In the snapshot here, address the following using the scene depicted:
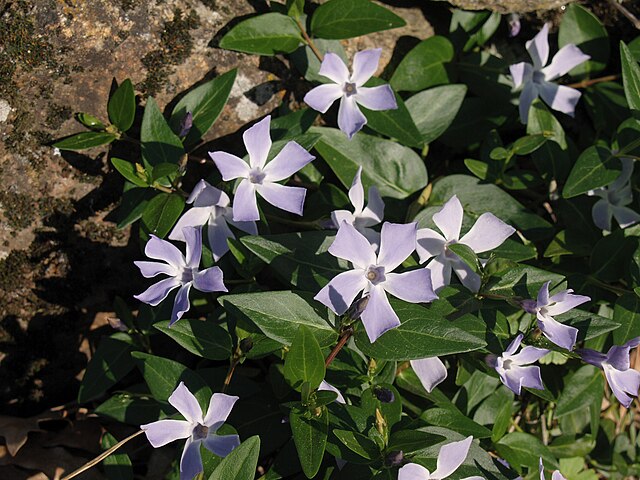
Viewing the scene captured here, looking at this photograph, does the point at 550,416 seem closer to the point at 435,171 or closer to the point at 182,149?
the point at 435,171

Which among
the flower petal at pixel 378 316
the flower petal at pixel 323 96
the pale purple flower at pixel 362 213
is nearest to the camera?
the flower petal at pixel 378 316

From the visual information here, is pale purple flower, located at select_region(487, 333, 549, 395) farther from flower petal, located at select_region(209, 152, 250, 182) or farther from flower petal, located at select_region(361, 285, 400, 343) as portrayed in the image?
flower petal, located at select_region(209, 152, 250, 182)

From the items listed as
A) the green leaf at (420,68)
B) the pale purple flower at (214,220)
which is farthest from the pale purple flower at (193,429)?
the green leaf at (420,68)

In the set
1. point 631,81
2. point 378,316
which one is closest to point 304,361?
point 378,316

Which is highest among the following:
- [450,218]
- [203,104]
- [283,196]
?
[203,104]

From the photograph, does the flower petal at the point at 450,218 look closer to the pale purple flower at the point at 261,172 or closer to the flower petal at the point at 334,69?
the pale purple flower at the point at 261,172

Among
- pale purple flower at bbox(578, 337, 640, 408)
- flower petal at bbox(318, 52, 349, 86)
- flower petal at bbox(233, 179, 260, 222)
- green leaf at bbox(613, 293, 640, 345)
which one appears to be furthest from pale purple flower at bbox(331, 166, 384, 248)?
green leaf at bbox(613, 293, 640, 345)

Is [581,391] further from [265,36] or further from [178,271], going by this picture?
[265,36]
